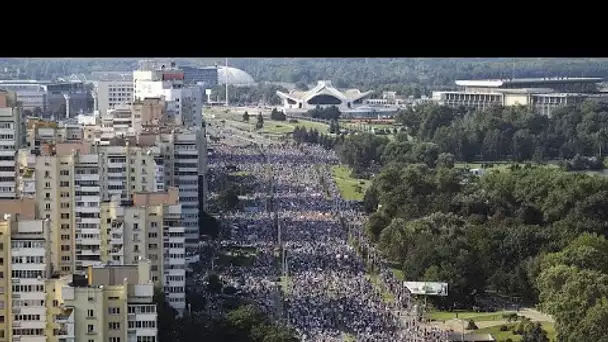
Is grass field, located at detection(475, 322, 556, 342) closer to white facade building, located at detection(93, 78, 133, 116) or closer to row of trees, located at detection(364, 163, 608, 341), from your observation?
row of trees, located at detection(364, 163, 608, 341)

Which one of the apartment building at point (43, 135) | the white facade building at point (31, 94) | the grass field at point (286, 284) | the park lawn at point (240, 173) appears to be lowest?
the grass field at point (286, 284)

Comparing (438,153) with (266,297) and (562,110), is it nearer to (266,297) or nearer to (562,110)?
(562,110)

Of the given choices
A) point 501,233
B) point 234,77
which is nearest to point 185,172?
point 501,233

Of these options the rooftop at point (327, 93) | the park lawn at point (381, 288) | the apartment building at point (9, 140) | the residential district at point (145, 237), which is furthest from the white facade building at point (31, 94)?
the park lawn at point (381, 288)

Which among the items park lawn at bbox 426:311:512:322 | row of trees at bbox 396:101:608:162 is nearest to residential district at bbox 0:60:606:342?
park lawn at bbox 426:311:512:322

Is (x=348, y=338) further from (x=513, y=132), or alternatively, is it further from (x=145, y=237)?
(x=513, y=132)

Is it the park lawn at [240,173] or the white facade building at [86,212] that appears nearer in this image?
the white facade building at [86,212]

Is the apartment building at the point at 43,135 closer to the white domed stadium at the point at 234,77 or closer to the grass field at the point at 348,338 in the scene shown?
the grass field at the point at 348,338
